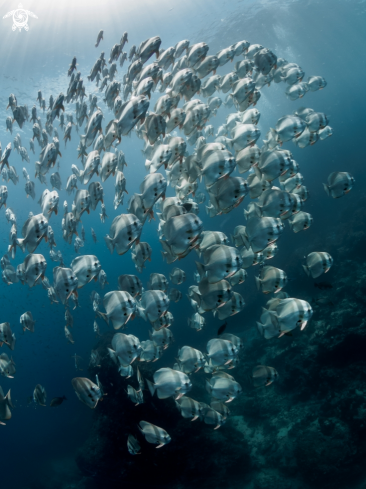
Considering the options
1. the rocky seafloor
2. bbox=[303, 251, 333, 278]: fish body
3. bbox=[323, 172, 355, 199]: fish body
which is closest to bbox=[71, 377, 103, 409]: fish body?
bbox=[303, 251, 333, 278]: fish body

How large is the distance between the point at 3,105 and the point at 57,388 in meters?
41.0

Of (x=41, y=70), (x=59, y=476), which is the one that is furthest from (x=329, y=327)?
(x=41, y=70)

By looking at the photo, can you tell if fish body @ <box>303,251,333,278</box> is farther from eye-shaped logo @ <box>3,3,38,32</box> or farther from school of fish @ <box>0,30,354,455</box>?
eye-shaped logo @ <box>3,3,38,32</box>

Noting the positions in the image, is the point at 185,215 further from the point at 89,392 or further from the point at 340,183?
the point at 340,183

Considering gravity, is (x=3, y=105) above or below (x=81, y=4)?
above

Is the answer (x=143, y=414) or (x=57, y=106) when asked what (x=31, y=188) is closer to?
(x=57, y=106)

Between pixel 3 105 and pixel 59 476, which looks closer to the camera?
pixel 59 476

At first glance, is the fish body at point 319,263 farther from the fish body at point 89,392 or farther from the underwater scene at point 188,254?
the fish body at point 89,392

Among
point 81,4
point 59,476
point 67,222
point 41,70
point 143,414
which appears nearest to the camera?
point 67,222

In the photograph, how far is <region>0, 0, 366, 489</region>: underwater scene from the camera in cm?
442

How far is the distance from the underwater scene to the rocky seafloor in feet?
0.18

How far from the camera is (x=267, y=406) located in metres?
11.8

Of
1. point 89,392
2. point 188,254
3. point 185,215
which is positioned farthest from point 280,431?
point 185,215

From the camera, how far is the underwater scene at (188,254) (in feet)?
14.5
